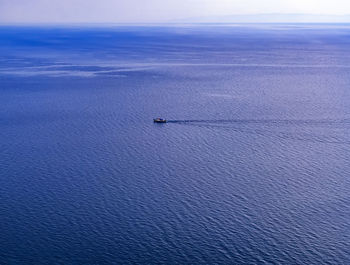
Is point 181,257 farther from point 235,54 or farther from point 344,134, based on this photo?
point 235,54

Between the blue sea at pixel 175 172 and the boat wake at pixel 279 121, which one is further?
the boat wake at pixel 279 121

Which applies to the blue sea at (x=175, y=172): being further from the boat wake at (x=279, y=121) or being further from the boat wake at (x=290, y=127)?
the boat wake at (x=290, y=127)

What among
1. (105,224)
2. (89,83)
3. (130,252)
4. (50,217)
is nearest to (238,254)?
(130,252)

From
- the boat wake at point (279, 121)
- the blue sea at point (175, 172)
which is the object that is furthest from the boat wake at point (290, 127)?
the blue sea at point (175, 172)

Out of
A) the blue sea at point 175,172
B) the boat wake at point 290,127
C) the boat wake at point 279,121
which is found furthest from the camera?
the boat wake at point 279,121

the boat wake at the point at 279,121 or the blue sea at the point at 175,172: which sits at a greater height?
the boat wake at the point at 279,121

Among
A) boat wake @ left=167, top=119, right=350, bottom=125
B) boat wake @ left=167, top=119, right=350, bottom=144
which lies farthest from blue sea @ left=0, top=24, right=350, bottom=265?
boat wake @ left=167, top=119, right=350, bottom=144

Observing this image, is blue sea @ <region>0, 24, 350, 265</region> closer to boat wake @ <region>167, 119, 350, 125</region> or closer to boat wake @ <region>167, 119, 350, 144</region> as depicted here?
boat wake @ <region>167, 119, 350, 125</region>

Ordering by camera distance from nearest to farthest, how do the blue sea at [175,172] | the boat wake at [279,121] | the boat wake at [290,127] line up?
the blue sea at [175,172], the boat wake at [290,127], the boat wake at [279,121]
